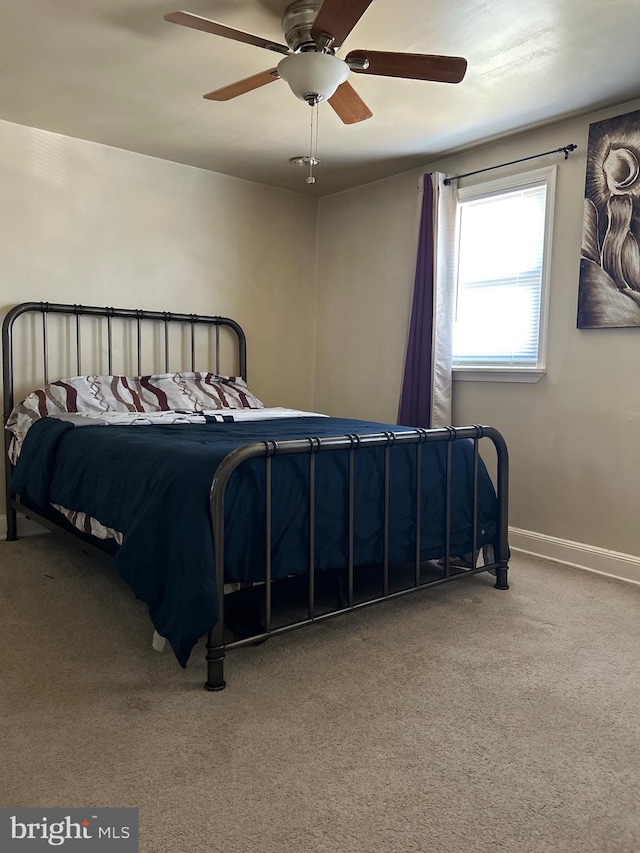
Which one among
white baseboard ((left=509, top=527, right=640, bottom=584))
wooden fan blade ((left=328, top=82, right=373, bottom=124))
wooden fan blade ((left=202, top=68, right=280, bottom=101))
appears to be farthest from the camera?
white baseboard ((left=509, top=527, right=640, bottom=584))

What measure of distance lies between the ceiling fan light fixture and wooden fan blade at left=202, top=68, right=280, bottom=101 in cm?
10

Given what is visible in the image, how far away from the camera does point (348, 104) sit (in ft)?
8.48

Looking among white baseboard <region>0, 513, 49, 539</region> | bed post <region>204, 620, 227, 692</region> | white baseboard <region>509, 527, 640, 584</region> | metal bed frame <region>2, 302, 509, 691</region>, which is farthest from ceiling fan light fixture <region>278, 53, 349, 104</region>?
white baseboard <region>0, 513, 49, 539</region>

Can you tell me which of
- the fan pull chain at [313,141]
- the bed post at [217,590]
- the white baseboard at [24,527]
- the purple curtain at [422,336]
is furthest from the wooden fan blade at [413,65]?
the white baseboard at [24,527]

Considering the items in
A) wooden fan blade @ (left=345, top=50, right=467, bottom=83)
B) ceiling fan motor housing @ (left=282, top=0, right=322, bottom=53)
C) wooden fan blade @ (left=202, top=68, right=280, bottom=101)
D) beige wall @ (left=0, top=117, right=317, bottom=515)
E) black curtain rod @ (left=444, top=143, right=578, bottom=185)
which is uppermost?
ceiling fan motor housing @ (left=282, top=0, right=322, bottom=53)

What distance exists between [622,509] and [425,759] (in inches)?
77.2

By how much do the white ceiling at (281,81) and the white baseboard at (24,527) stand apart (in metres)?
2.15

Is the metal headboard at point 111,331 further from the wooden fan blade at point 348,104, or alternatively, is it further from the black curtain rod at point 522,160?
the wooden fan blade at point 348,104

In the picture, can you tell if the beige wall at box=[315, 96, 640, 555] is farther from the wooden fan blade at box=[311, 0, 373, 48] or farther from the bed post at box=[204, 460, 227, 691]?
the bed post at box=[204, 460, 227, 691]

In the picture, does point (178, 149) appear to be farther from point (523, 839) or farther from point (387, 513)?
point (523, 839)

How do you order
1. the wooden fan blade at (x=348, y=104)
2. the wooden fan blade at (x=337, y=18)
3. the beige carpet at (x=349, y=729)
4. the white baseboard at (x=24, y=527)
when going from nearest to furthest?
the beige carpet at (x=349, y=729)
the wooden fan blade at (x=337, y=18)
the wooden fan blade at (x=348, y=104)
the white baseboard at (x=24, y=527)

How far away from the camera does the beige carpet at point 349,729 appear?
4.50ft

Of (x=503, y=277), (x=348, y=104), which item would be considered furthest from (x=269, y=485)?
(x=503, y=277)

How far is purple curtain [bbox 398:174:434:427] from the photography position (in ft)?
12.5
